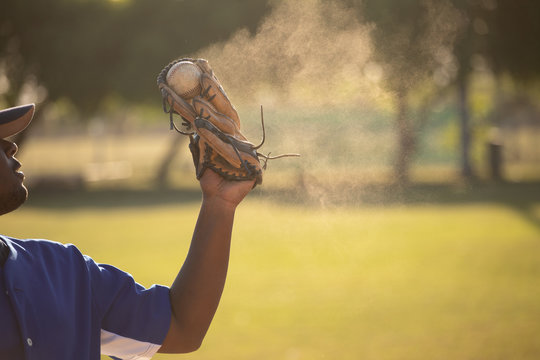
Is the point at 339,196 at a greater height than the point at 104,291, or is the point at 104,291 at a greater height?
the point at 104,291

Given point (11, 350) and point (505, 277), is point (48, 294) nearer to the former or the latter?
point (11, 350)

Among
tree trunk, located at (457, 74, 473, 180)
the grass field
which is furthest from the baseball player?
tree trunk, located at (457, 74, 473, 180)

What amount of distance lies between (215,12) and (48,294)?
574 inches

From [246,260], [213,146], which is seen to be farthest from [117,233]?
[213,146]

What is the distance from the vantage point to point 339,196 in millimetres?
16406

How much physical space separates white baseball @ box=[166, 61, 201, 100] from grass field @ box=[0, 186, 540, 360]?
3208 mm

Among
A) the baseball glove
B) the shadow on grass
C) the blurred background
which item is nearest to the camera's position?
the baseball glove

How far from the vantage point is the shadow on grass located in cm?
1386

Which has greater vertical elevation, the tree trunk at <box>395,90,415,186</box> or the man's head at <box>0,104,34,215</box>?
the man's head at <box>0,104,34,215</box>

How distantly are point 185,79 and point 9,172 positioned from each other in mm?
626

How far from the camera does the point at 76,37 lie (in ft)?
60.0

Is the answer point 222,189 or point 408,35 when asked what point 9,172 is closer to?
point 222,189

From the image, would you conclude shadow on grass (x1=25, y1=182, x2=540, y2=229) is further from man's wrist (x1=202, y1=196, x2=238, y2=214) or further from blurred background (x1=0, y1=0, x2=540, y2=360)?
man's wrist (x1=202, y1=196, x2=238, y2=214)

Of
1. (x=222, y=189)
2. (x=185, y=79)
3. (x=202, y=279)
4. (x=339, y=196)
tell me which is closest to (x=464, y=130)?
(x=339, y=196)
